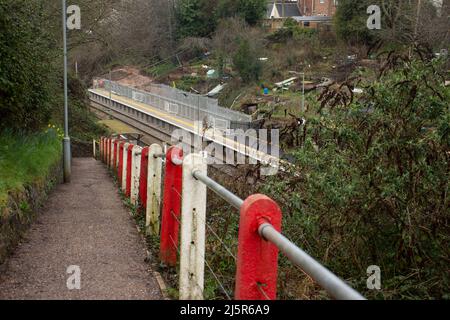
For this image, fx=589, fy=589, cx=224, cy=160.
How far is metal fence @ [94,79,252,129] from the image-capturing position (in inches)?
1166

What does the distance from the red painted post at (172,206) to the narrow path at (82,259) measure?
310 millimetres

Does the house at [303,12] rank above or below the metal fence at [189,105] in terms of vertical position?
above

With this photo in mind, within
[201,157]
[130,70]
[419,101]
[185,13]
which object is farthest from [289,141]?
[130,70]

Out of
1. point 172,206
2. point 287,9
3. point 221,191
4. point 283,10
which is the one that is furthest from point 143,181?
point 287,9

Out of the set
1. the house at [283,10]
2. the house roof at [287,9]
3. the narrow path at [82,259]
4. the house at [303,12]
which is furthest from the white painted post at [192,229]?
the house roof at [287,9]

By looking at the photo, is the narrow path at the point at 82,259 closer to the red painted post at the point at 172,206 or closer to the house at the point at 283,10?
the red painted post at the point at 172,206

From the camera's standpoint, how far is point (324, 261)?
20.3 feet

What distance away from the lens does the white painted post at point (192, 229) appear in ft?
13.9

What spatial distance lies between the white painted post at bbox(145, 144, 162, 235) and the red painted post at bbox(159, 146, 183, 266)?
1415mm

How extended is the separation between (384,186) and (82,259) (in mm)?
3177

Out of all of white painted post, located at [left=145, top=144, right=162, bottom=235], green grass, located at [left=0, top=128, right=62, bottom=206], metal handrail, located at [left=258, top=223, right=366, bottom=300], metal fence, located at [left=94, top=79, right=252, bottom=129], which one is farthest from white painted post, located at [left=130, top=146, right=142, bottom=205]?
metal fence, located at [left=94, top=79, right=252, bottom=129]

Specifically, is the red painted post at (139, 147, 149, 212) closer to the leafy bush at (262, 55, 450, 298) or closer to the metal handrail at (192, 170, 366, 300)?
the leafy bush at (262, 55, 450, 298)

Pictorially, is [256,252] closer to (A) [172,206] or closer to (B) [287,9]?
(A) [172,206]
